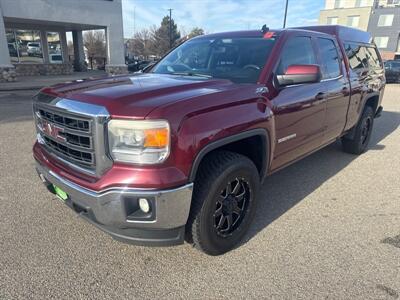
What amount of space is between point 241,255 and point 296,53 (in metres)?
2.25

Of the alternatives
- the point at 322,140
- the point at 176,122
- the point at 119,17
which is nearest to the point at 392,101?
the point at 322,140

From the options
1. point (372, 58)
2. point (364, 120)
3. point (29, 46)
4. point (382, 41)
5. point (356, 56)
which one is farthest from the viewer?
point (382, 41)

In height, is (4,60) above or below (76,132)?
below

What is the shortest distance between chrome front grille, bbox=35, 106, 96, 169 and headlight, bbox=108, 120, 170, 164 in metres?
0.20

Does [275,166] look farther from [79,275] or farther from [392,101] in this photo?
[392,101]

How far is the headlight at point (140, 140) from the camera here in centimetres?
205

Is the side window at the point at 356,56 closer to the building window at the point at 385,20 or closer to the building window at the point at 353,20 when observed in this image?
the building window at the point at 385,20

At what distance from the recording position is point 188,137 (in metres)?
2.16

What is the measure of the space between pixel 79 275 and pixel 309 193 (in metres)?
2.84

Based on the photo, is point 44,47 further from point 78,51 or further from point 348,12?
point 348,12

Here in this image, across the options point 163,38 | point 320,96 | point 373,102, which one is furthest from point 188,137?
point 163,38

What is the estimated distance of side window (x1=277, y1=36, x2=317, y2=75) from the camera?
10.5 feet

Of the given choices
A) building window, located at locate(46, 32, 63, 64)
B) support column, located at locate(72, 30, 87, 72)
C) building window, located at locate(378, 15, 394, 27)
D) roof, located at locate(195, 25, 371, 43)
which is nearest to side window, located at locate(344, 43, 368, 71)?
roof, located at locate(195, 25, 371, 43)

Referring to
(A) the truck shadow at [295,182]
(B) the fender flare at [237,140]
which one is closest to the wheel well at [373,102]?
(A) the truck shadow at [295,182]
